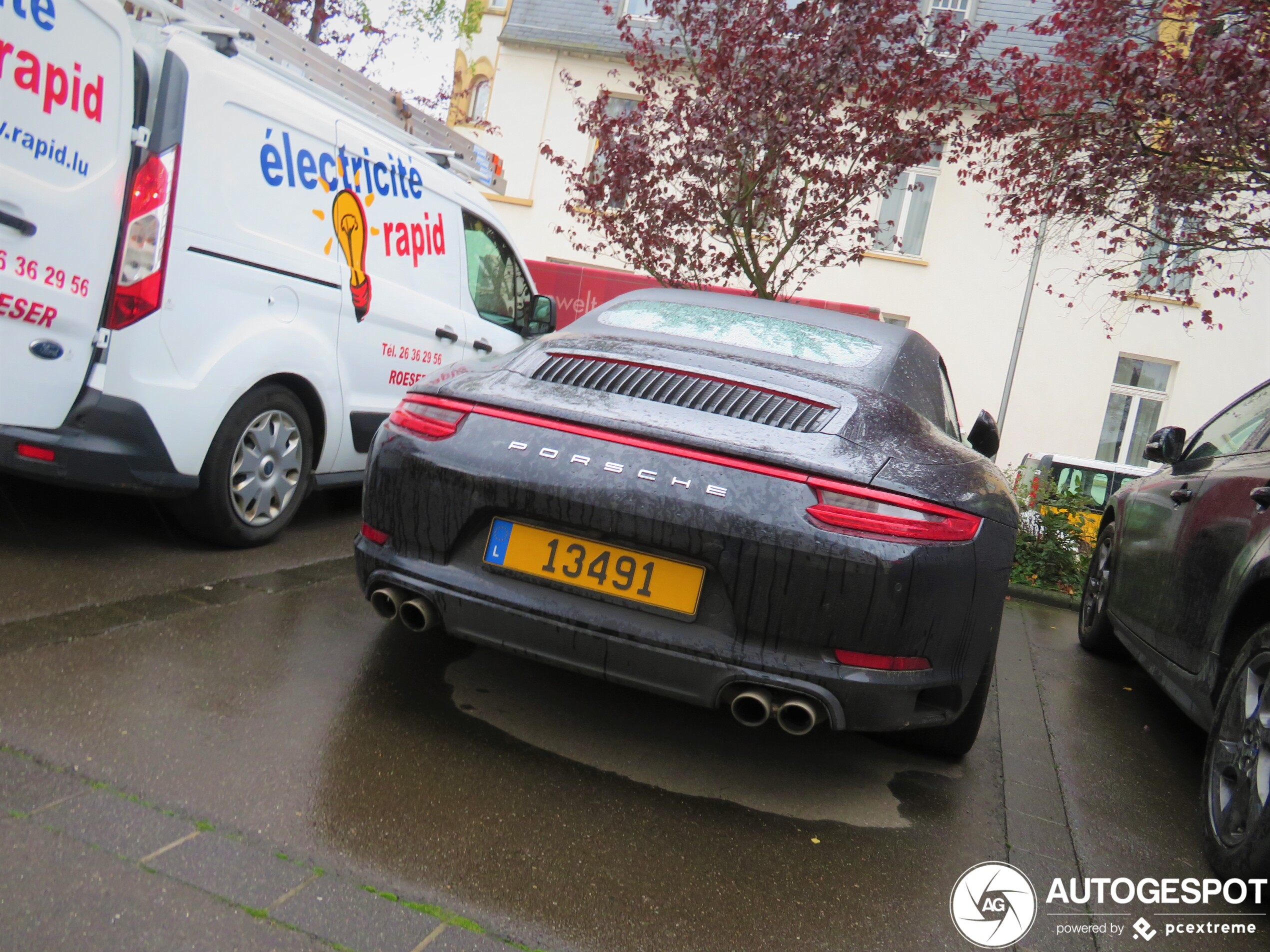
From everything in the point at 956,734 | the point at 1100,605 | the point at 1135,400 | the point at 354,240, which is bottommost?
the point at 956,734

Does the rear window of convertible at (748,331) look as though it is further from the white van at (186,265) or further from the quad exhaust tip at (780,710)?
the white van at (186,265)

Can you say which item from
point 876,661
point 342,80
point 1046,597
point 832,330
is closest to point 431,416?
point 876,661

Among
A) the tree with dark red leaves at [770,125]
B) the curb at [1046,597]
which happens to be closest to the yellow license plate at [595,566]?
the curb at [1046,597]

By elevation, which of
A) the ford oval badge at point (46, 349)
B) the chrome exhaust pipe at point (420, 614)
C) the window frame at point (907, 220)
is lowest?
the chrome exhaust pipe at point (420, 614)

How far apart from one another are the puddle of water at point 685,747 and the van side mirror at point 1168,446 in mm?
2173

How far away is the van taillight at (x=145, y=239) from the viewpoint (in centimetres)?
374

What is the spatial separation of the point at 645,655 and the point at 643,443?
0.53 metres

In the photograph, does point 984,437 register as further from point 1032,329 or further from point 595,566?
point 1032,329

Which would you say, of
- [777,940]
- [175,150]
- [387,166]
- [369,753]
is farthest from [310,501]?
[777,940]

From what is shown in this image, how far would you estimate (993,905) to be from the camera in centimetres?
241

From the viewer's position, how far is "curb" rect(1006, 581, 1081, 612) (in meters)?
7.64

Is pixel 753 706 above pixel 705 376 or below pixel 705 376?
below

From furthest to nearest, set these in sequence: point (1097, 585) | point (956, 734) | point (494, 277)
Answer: point (494, 277) < point (1097, 585) < point (956, 734)

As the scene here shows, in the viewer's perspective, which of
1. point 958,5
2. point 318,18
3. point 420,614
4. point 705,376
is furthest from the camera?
point 958,5
